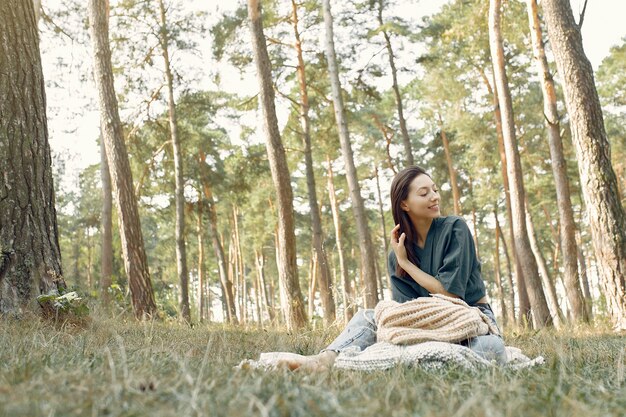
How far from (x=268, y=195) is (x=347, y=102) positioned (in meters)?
12.5

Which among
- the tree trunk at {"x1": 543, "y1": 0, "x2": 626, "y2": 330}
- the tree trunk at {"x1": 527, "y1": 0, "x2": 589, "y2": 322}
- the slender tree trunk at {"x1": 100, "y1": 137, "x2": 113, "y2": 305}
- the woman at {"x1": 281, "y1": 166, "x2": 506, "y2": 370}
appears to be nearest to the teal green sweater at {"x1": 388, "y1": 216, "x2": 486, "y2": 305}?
the woman at {"x1": 281, "y1": 166, "x2": 506, "y2": 370}

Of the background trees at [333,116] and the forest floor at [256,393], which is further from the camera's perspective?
the background trees at [333,116]

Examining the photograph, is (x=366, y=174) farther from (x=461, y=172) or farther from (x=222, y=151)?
(x=222, y=151)

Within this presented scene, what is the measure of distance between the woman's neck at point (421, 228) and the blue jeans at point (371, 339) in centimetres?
60

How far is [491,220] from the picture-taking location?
114 feet

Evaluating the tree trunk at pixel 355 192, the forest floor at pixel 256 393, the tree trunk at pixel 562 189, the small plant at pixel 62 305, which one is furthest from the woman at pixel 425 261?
the tree trunk at pixel 562 189

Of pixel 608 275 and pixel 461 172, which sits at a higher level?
pixel 461 172

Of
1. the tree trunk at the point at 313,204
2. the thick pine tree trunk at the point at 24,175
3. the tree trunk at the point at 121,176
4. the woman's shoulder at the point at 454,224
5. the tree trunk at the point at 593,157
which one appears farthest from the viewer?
the tree trunk at the point at 313,204

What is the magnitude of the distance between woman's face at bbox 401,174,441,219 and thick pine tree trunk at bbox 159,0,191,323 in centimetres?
1021

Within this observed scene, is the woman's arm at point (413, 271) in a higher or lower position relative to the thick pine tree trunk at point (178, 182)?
lower

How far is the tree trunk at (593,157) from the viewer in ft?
24.5

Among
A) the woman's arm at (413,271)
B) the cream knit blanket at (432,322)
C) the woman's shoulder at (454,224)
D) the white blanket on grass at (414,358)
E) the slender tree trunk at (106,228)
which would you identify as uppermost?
the slender tree trunk at (106,228)

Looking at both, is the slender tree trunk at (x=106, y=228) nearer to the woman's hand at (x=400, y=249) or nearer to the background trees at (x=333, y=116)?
the background trees at (x=333, y=116)

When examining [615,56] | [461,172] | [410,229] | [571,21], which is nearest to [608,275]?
[571,21]
